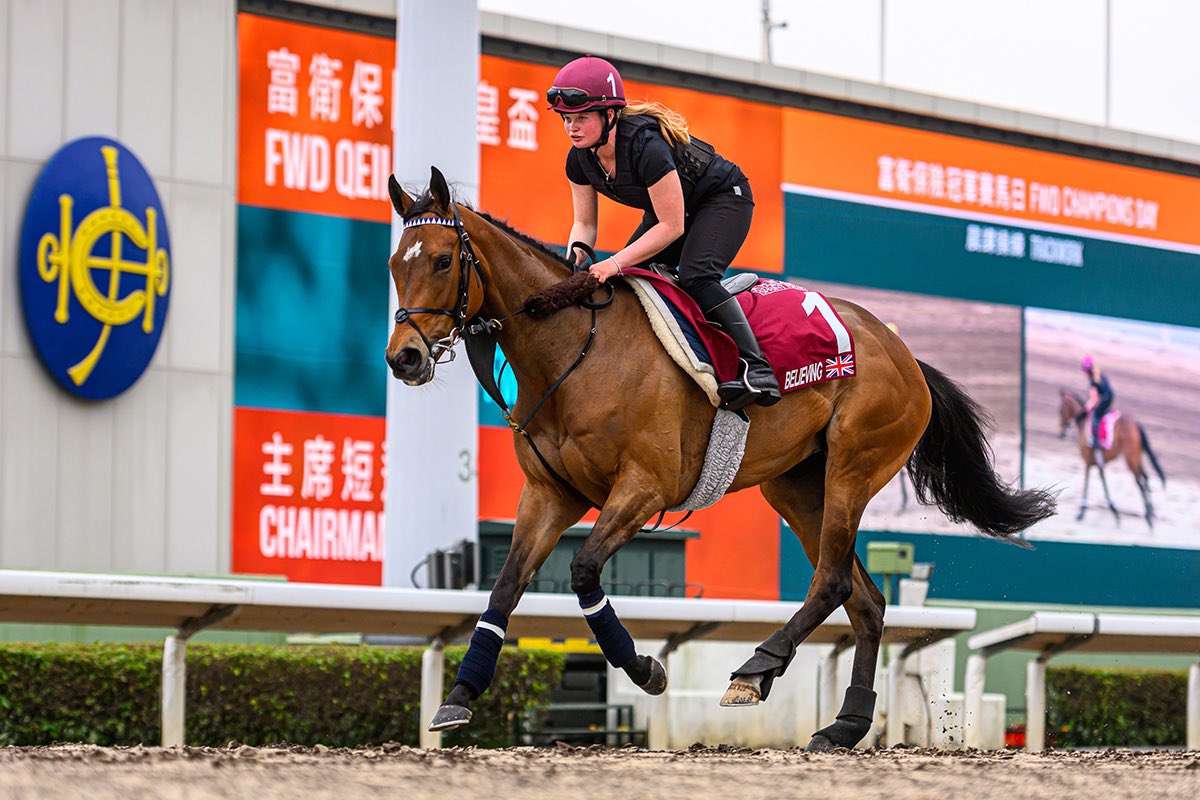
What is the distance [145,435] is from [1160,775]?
36.4 feet

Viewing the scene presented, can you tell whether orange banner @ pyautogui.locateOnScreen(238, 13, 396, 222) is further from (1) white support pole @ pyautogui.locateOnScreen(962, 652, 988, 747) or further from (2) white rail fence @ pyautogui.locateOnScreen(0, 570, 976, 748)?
(1) white support pole @ pyautogui.locateOnScreen(962, 652, 988, 747)

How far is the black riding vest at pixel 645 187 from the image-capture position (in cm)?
604

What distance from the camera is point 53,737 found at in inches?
355

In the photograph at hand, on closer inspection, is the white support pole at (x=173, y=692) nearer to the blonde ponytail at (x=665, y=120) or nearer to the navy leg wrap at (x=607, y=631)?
the navy leg wrap at (x=607, y=631)

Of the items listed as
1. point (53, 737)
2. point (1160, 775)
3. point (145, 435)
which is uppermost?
point (145, 435)

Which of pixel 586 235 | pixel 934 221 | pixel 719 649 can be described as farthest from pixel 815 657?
pixel 934 221

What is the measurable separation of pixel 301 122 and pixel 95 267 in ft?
7.25

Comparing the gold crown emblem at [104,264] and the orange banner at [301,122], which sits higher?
the orange banner at [301,122]

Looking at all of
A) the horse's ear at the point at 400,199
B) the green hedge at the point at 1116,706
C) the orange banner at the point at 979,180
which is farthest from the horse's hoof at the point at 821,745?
the orange banner at the point at 979,180

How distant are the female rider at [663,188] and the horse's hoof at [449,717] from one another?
142 centimetres

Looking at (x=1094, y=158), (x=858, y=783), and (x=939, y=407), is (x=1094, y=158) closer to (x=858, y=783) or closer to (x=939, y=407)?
(x=939, y=407)

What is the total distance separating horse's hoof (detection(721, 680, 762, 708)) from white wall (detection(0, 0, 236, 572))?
9.60 m

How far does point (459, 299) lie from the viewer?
18.4ft

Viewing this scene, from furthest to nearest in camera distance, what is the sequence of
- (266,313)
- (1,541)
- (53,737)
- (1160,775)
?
(266,313) → (1,541) → (53,737) → (1160,775)
